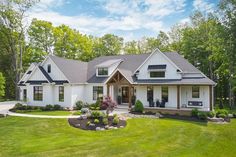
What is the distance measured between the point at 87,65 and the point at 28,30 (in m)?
17.7

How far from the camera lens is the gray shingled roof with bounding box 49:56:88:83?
27.0m

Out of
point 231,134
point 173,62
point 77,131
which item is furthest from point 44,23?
point 231,134

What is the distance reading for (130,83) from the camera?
24375 millimetres

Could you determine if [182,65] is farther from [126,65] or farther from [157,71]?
[126,65]

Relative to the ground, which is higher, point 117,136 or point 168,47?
point 168,47

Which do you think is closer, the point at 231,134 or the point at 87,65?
the point at 231,134

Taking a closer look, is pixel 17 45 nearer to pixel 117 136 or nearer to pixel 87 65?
pixel 87 65

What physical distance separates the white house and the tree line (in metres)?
5.90

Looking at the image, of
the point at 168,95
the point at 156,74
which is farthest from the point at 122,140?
the point at 156,74

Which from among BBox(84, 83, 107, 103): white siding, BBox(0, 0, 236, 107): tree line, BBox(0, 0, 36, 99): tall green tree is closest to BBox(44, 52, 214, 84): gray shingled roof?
Result: BBox(84, 83, 107, 103): white siding

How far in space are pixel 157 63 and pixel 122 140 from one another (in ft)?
44.8

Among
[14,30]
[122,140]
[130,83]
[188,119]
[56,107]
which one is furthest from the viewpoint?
[14,30]

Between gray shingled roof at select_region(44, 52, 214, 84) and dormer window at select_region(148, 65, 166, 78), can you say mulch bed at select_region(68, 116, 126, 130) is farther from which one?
dormer window at select_region(148, 65, 166, 78)

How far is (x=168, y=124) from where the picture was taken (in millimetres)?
17391
